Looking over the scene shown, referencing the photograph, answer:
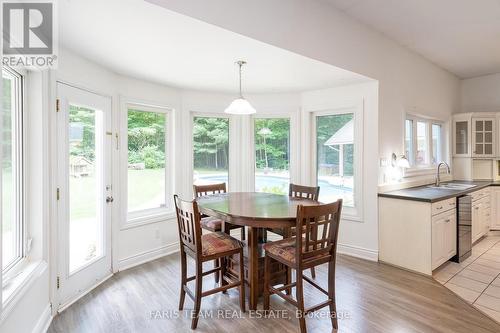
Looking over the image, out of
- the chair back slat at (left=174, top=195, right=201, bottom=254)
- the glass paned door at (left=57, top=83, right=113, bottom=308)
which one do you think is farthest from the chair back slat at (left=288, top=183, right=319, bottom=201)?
the glass paned door at (left=57, top=83, right=113, bottom=308)

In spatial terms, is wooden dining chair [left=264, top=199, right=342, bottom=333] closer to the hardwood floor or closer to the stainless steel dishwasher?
the hardwood floor

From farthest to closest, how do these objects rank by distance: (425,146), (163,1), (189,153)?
(425,146) → (189,153) → (163,1)

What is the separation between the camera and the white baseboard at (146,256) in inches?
131

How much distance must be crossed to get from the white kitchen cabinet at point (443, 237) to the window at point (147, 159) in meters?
3.42

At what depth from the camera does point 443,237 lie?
325 cm

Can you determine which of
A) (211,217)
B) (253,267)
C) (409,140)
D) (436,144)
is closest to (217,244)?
(253,267)

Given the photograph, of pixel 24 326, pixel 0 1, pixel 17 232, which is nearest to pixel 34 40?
pixel 0 1

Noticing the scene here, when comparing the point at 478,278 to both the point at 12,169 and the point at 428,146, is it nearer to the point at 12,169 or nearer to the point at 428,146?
the point at 428,146

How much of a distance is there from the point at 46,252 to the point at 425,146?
17.5 ft

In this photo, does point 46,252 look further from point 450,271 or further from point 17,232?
point 450,271

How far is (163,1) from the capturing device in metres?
1.81

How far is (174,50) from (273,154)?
2407 millimetres

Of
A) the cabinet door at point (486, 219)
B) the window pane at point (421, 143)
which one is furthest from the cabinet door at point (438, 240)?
the cabinet door at point (486, 219)

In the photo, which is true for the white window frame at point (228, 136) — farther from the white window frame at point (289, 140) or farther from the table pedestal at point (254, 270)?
the table pedestal at point (254, 270)
